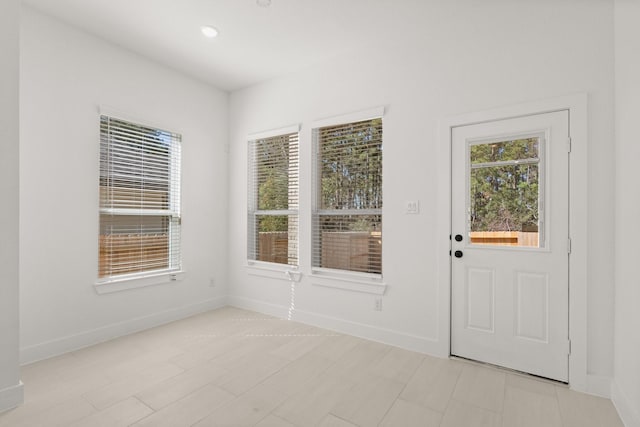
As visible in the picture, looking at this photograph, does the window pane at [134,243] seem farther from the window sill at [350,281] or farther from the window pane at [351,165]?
the window pane at [351,165]

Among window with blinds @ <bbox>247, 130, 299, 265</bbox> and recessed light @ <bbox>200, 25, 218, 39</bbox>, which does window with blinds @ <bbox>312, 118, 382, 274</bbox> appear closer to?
window with blinds @ <bbox>247, 130, 299, 265</bbox>

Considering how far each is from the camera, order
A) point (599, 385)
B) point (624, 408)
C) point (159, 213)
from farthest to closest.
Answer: point (159, 213) → point (599, 385) → point (624, 408)

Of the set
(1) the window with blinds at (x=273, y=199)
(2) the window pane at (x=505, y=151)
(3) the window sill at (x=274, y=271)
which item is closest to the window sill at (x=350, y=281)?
(3) the window sill at (x=274, y=271)

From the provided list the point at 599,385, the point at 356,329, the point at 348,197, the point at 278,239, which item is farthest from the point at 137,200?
the point at 599,385

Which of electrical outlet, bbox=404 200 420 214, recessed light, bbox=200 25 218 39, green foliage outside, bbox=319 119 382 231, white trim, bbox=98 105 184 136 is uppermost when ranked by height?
recessed light, bbox=200 25 218 39

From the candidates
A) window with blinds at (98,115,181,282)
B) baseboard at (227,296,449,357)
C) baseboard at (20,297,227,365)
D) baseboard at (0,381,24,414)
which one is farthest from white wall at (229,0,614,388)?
baseboard at (0,381,24,414)

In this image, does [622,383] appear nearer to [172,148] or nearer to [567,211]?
[567,211]

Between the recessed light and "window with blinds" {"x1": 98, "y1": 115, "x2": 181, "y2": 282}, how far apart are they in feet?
4.08

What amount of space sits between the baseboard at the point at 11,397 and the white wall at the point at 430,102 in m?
2.36

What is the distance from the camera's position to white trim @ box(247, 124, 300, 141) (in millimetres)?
3846

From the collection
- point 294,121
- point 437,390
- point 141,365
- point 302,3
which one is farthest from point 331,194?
point 141,365

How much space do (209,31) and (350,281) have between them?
2.81 metres

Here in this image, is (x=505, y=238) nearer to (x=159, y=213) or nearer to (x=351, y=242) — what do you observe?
(x=351, y=242)

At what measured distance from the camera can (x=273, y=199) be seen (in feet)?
13.6
